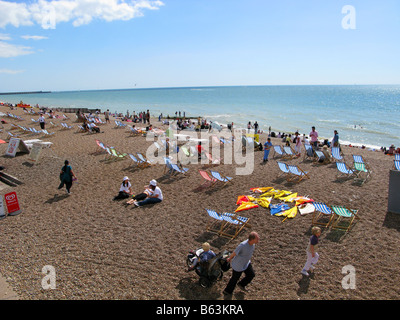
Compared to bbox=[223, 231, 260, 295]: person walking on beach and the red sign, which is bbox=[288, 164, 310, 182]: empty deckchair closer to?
bbox=[223, 231, 260, 295]: person walking on beach

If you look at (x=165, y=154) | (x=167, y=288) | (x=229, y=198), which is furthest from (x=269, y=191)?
(x=165, y=154)

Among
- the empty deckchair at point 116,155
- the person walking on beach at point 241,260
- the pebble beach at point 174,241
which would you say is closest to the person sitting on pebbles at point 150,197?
the pebble beach at point 174,241

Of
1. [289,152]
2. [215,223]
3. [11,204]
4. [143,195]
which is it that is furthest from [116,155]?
[289,152]

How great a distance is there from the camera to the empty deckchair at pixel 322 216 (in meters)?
5.76

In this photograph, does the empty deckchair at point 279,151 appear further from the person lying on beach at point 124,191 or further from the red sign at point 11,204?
the red sign at point 11,204

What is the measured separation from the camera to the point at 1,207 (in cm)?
675

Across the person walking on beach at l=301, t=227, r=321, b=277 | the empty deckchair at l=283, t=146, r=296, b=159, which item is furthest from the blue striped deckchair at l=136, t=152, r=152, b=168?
the person walking on beach at l=301, t=227, r=321, b=277

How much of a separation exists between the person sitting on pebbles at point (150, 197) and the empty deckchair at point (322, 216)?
3.98m

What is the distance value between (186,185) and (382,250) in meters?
5.53

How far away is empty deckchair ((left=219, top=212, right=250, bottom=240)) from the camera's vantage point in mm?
5607

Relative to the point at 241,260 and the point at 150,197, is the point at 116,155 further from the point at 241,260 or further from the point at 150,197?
the point at 241,260

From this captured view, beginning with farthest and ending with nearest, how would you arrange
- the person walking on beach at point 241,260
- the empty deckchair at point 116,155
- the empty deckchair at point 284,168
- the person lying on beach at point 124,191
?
the empty deckchair at point 116,155, the empty deckchair at point 284,168, the person lying on beach at point 124,191, the person walking on beach at point 241,260
